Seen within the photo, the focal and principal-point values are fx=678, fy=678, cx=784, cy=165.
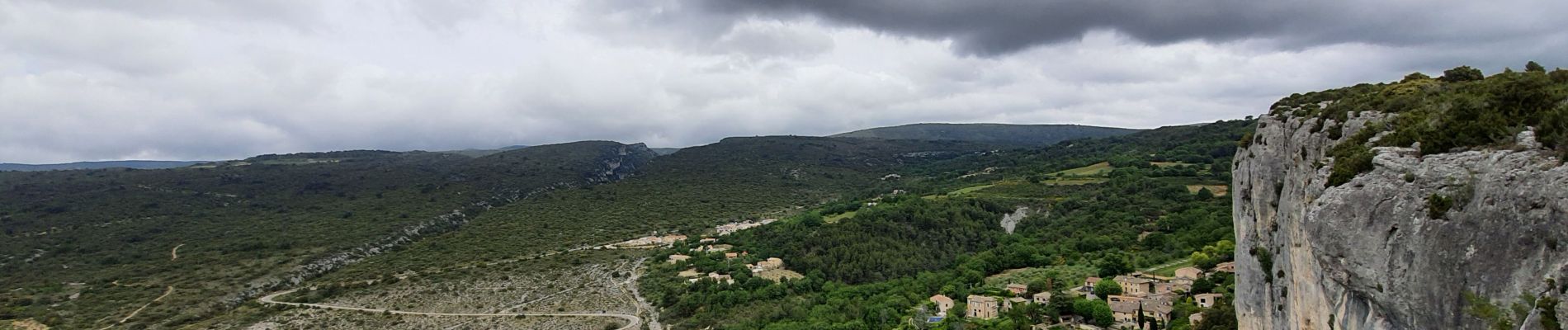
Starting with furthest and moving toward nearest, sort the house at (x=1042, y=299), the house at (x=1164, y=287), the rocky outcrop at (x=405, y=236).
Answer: the rocky outcrop at (x=405, y=236) → the house at (x=1164, y=287) → the house at (x=1042, y=299)

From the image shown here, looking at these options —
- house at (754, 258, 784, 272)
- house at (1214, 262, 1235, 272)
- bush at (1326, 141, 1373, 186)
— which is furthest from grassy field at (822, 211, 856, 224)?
bush at (1326, 141, 1373, 186)

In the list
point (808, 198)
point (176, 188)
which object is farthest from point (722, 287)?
point (176, 188)

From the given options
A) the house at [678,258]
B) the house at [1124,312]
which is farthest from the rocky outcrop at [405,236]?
the house at [1124,312]

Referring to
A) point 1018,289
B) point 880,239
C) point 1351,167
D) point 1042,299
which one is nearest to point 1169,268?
point 1018,289

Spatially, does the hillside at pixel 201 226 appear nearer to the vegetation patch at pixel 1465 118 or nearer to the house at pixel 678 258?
the house at pixel 678 258

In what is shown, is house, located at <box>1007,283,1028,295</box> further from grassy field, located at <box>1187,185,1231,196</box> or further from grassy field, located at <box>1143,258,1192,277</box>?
grassy field, located at <box>1187,185,1231,196</box>

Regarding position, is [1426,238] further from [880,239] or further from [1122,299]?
[880,239]
